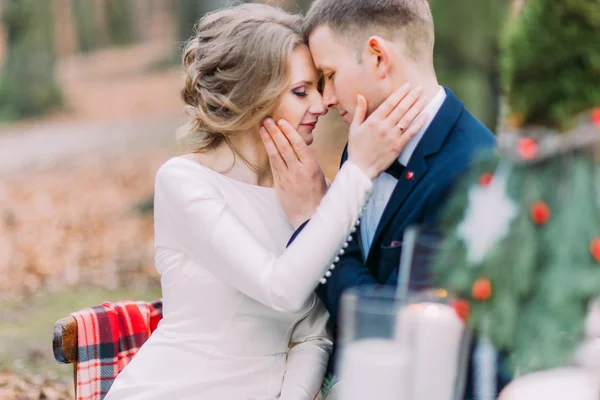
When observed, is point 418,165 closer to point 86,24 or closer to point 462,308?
point 462,308

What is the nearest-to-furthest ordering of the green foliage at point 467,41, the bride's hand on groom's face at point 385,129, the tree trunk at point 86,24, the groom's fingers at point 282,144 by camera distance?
1. the bride's hand on groom's face at point 385,129
2. the groom's fingers at point 282,144
3. the green foliage at point 467,41
4. the tree trunk at point 86,24

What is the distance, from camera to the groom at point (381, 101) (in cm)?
197

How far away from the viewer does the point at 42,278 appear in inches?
255

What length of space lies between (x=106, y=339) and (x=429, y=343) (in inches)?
54.1

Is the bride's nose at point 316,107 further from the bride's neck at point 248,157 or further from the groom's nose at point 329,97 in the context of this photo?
the bride's neck at point 248,157

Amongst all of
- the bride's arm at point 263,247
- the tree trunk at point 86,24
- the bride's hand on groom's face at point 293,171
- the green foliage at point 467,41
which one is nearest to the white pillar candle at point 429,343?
the bride's arm at point 263,247

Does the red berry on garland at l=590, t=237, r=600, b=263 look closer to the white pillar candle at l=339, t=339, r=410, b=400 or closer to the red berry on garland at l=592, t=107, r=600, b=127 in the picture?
the red berry on garland at l=592, t=107, r=600, b=127

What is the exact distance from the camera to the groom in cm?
197

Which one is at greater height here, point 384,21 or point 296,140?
point 384,21

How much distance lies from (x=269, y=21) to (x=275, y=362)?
102 cm

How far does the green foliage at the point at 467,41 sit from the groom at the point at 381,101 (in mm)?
4091

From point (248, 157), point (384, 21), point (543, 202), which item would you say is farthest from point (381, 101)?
point (543, 202)

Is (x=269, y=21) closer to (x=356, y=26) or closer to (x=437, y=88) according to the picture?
(x=356, y=26)

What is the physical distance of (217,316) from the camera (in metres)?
2.11
